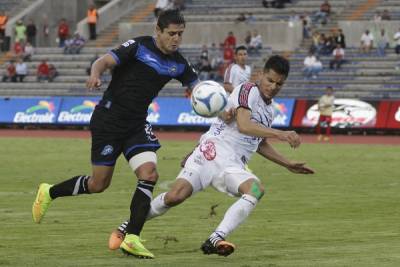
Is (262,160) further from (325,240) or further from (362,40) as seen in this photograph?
(362,40)

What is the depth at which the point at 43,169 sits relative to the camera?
80.3 feet

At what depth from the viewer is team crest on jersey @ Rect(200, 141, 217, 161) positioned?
11.6 metres

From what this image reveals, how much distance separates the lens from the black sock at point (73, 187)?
1252cm

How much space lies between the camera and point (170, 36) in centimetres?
1172

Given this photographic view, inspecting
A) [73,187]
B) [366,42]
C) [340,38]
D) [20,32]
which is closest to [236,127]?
[73,187]

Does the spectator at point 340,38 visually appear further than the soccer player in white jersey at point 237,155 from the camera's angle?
Yes

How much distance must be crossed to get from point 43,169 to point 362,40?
26.7 metres

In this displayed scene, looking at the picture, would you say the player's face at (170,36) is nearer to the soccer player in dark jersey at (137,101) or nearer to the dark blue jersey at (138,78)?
the soccer player in dark jersey at (137,101)

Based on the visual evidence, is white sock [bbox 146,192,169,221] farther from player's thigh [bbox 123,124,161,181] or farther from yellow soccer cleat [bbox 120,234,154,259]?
yellow soccer cleat [bbox 120,234,154,259]

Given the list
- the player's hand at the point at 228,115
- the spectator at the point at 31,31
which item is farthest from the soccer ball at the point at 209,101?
the spectator at the point at 31,31

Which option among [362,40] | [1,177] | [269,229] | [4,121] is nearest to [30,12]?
[4,121]

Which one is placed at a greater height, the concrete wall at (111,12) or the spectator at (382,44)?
the spectator at (382,44)

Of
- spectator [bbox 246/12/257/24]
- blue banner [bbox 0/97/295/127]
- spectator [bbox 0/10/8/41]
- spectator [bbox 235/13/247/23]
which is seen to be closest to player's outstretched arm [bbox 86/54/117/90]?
blue banner [bbox 0/97/295/127]

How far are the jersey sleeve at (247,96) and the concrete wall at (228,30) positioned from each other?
130 ft
